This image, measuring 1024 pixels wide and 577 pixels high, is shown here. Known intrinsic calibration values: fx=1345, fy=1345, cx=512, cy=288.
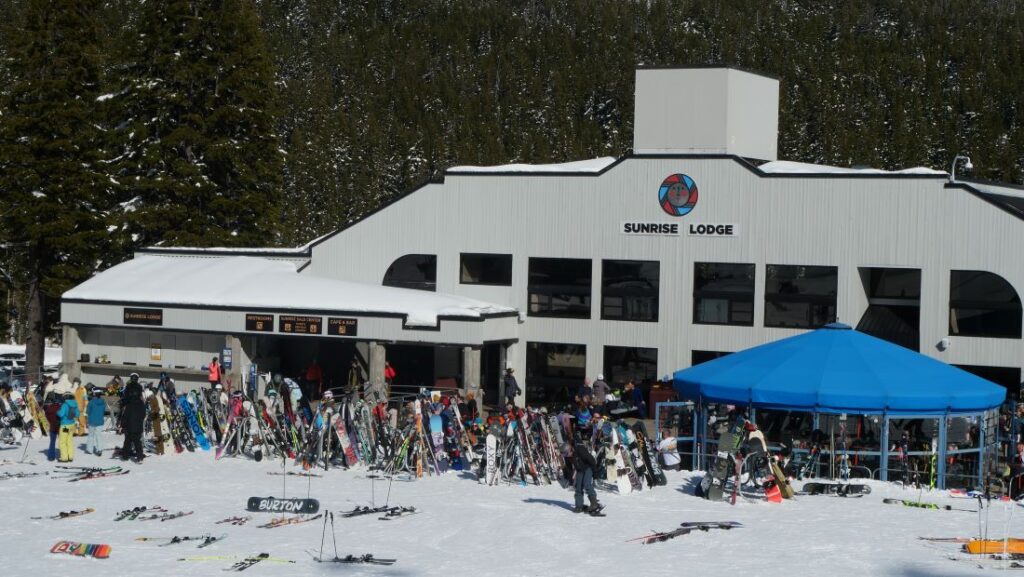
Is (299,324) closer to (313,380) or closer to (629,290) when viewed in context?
(313,380)

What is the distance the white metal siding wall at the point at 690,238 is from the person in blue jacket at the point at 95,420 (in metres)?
12.6

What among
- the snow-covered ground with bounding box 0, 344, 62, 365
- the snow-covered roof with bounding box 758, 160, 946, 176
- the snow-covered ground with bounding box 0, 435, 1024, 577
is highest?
the snow-covered roof with bounding box 758, 160, 946, 176

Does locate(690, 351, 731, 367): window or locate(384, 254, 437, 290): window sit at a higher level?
locate(384, 254, 437, 290): window

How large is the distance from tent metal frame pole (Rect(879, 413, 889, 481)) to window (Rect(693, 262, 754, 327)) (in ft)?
33.2

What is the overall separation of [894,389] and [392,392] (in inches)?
595

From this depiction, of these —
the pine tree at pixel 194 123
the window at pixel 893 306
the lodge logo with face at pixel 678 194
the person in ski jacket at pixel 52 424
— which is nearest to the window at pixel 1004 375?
the window at pixel 893 306

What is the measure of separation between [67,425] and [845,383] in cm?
1444

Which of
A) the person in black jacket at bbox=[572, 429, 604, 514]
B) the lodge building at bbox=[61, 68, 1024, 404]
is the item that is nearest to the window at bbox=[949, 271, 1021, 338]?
the lodge building at bbox=[61, 68, 1024, 404]

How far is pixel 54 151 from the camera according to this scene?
45000mm

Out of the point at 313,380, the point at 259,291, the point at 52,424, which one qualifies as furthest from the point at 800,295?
the point at 52,424

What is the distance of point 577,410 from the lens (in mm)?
27344

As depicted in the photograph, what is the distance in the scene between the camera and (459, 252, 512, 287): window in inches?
1441

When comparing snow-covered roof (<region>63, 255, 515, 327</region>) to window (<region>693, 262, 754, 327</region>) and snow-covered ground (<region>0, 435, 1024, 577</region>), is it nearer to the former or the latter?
window (<region>693, 262, 754, 327</region>)

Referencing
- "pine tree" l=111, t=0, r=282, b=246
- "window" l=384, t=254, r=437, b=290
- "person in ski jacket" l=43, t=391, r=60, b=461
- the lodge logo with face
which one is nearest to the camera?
"person in ski jacket" l=43, t=391, r=60, b=461
